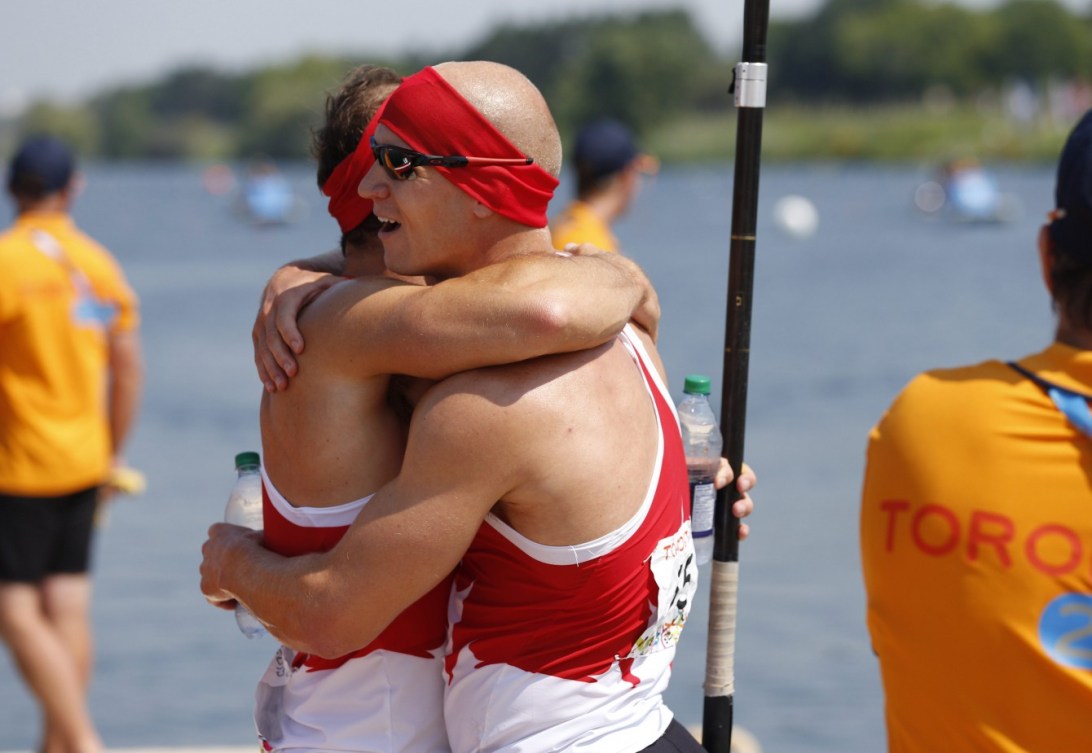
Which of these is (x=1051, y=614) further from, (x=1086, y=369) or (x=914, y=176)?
(x=914, y=176)

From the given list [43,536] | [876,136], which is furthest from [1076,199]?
[876,136]

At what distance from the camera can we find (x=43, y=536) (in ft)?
19.4

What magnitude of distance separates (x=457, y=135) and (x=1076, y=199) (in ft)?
3.24

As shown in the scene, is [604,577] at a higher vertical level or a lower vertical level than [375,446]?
lower

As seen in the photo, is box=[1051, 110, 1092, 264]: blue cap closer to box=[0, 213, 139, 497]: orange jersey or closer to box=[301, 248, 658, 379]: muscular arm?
box=[301, 248, 658, 379]: muscular arm

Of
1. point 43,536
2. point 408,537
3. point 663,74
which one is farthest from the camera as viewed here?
point 663,74

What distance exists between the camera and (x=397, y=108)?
7.45 ft

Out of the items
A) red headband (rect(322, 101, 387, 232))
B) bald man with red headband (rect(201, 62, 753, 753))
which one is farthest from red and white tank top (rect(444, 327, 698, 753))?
red headband (rect(322, 101, 387, 232))

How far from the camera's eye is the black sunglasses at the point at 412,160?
7.29ft

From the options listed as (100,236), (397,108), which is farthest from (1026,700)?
(100,236)

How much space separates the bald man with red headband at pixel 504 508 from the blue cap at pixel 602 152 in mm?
4145

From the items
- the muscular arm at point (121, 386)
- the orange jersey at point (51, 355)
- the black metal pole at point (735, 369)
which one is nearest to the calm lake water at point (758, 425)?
the muscular arm at point (121, 386)

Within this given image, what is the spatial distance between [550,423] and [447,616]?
1.51 feet

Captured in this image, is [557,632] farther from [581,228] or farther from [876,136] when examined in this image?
[876,136]
